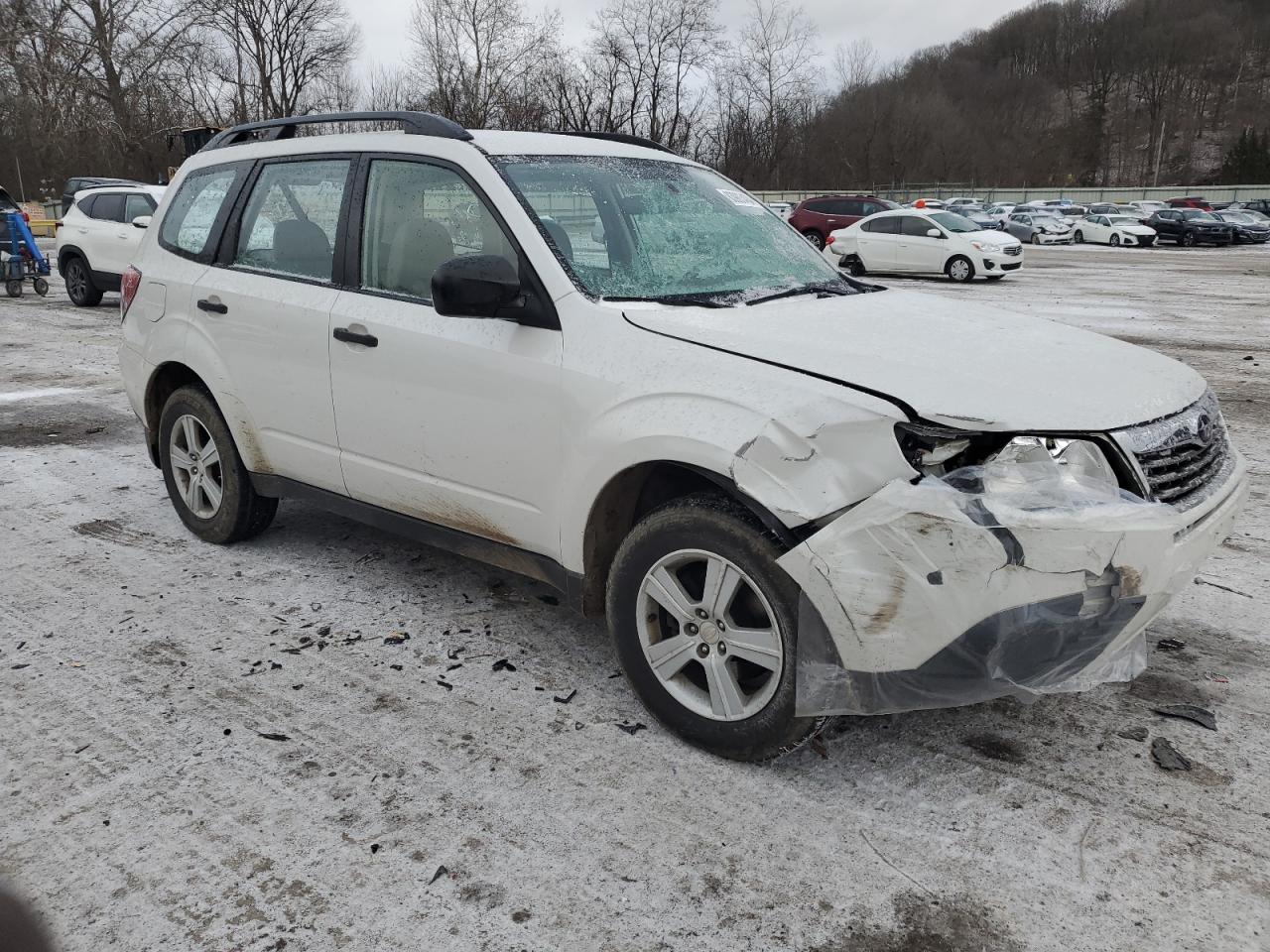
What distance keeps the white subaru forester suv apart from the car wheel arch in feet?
0.04

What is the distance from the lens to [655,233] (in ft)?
12.6

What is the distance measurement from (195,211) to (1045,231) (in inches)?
1630

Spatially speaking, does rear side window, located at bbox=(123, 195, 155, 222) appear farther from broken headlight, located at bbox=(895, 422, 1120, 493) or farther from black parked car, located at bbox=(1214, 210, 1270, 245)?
black parked car, located at bbox=(1214, 210, 1270, 245)

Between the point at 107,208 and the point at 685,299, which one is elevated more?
the point at 107,208

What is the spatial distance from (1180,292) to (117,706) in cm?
1972

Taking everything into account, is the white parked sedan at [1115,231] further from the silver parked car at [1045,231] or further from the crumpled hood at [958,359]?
the crumpled hood at [958,359]

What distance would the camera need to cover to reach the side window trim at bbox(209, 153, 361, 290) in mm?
4105

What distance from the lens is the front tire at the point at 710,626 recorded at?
2.86m

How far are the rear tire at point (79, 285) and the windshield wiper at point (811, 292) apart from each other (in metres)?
14.6

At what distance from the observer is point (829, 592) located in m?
2.68

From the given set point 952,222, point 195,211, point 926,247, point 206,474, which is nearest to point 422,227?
point 195,211

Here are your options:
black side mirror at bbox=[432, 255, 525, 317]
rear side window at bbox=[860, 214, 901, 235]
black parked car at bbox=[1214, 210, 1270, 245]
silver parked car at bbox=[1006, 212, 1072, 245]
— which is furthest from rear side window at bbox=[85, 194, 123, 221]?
black parked car at bbox=[1214, 210, 1270, 245]

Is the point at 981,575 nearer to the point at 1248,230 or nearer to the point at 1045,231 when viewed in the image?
the point at 1045,231

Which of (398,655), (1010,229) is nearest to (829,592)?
(398,655)
